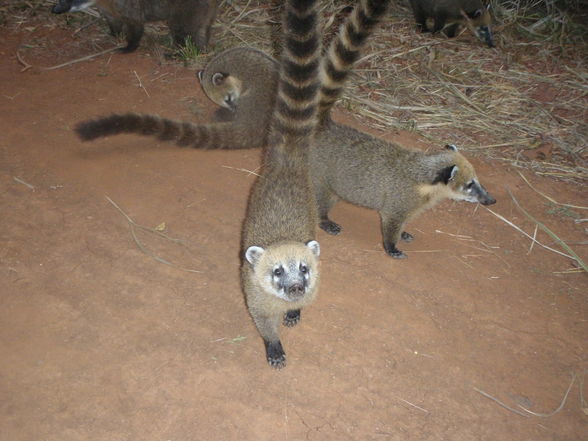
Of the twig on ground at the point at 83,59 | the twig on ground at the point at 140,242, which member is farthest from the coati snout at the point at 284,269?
the twig on ground at the point at 83,59

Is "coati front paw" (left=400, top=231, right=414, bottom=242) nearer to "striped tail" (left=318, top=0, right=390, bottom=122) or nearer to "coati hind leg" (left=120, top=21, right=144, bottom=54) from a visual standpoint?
"striped tail" (left=318, top=0, right=390, bottom=122)

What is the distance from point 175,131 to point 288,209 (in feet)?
5.46

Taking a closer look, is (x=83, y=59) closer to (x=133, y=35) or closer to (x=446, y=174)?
(x=133, y=35)

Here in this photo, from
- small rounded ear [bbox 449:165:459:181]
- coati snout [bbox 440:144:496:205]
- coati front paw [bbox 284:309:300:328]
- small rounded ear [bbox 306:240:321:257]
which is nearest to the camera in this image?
small rounded ear [bbox 306:240:321:257]

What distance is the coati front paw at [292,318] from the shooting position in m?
3.19

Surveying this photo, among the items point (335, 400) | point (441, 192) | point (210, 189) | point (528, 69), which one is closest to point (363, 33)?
point (441, 192)

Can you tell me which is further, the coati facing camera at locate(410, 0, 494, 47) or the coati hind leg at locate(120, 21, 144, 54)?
the coati facing camera at locate(410, 0, 494, 47)

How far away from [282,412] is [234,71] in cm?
384

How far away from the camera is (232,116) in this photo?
5148 millimetres

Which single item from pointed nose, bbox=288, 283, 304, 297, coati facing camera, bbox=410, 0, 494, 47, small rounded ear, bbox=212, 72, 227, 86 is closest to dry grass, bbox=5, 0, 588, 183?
coati facing camera, bbox=410, 0, 494, 47

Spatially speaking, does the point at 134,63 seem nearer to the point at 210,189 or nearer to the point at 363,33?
the point at 210,189

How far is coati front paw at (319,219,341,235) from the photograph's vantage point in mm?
3965

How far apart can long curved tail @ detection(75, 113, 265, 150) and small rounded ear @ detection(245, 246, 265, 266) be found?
1.93 metres

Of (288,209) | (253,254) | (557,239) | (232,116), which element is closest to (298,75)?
(288,209)
